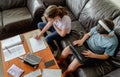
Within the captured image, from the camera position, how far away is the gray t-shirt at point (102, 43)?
1.75m

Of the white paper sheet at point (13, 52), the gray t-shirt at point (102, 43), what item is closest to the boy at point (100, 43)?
the gray t-shirt at point (102, 43)

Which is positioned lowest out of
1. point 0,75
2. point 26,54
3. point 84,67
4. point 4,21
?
point 0,75

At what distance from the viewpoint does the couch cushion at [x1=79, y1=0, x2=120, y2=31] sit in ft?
6.89

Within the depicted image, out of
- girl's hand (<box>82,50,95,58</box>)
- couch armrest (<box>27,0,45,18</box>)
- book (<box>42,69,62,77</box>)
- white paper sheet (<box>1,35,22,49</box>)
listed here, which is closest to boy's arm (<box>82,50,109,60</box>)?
girl's hand (<box>82,50,95,58</box>)

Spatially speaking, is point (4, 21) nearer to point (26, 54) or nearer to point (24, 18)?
point (24, 18)

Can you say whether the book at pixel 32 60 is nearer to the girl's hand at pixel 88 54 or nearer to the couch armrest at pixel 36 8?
the girl's hand at pixel 88 54

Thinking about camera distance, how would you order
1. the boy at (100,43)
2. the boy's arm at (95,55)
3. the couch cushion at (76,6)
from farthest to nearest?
the couch cushion at (76,6) → the boy's arm at (95,55) → the boy at (100,43)

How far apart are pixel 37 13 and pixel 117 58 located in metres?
A: 1.44

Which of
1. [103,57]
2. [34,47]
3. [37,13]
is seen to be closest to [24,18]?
[37,13]

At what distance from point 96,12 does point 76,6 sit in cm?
49

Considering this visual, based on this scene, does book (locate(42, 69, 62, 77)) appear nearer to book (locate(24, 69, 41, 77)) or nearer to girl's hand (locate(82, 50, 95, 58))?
book (locate(24, 69, 41, 77))

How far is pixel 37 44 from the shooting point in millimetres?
2074

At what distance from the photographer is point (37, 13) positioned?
8.81ft

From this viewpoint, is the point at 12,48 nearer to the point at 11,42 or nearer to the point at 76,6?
the point at 11,42
